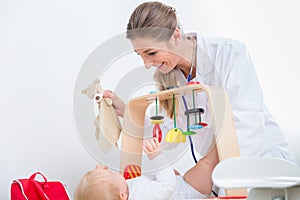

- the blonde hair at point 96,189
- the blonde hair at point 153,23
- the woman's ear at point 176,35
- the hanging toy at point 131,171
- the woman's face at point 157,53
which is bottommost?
the hanging toy at point 131,171

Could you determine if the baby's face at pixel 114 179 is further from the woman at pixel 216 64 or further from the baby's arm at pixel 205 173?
the woman at pixel 216 64

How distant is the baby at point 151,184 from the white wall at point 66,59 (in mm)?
418

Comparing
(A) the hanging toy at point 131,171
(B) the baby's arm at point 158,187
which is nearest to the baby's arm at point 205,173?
(B) the baby's arm at point 158,187

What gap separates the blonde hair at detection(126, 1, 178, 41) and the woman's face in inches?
0.8

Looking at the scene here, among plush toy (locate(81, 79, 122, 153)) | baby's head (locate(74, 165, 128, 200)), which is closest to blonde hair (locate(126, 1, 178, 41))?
plush toy (locate(81, 79, 122, 153))

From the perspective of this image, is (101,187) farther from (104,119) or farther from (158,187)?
(104,119)

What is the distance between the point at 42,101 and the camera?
1666 millimetres

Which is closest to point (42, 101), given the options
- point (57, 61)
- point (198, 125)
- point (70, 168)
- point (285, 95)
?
point (57, 61)

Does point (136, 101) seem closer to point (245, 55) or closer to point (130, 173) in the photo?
point (130, 173)

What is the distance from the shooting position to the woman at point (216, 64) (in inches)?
52.9

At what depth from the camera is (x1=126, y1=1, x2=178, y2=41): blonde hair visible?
1385 mm

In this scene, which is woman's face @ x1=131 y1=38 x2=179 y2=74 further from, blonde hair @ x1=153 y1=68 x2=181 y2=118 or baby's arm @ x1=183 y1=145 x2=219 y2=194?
baby's arm @ x1=183 y1=145 x2=219 y2=194

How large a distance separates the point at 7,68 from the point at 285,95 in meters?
1.24

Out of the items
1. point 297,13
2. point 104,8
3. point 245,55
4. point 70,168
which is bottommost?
point 70,168
